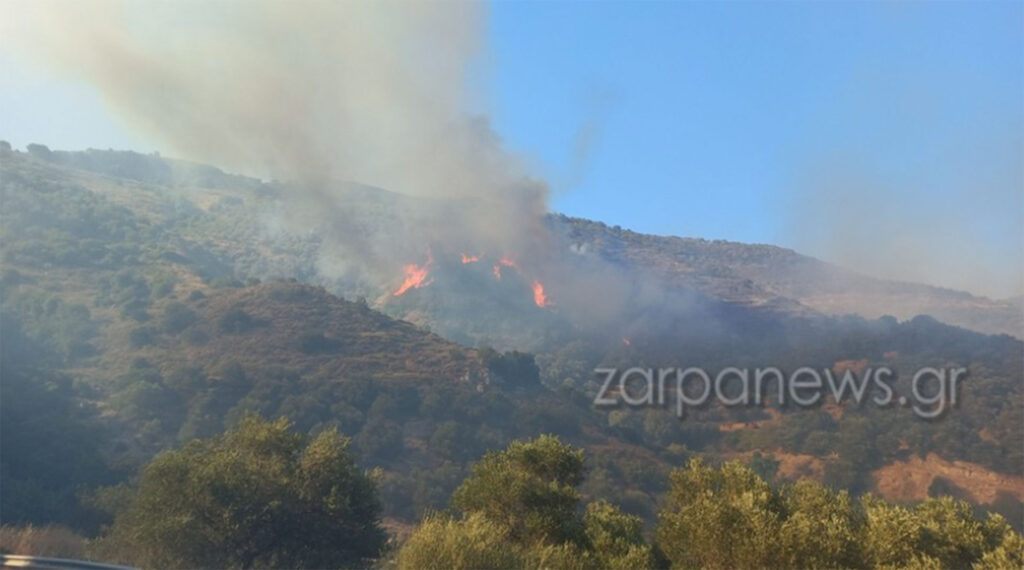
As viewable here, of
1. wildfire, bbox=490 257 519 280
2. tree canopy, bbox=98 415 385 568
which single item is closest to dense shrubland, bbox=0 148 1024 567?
tree canopy, bbox=98 415 385 568

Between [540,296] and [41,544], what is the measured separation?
115754 millimetres

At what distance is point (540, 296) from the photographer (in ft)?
481

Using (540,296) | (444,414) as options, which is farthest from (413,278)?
(444,414)

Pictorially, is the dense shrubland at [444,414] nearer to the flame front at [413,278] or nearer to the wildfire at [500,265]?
the flame front at [413,278]

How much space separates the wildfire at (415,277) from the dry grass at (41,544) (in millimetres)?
109894

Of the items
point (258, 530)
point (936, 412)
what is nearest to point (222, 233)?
point (936, 412)

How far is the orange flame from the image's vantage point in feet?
472

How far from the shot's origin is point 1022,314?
14450cm

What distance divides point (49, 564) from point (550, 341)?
10372 centimetres

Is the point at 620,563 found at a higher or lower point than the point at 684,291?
lower

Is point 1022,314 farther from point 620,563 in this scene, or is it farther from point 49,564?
point 49,564

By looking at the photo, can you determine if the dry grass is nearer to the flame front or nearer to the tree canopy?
the tree canopy

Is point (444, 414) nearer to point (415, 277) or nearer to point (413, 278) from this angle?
point (415, 277)

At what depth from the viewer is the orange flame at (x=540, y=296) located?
14388 cm
